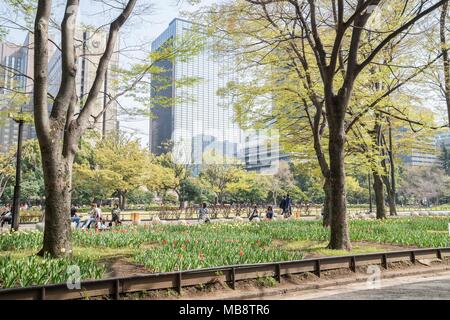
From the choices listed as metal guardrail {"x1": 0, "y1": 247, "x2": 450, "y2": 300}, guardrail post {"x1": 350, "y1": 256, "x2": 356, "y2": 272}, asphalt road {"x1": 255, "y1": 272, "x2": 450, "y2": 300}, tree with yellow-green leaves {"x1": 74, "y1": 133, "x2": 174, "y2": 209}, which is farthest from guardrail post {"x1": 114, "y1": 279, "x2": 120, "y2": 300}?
tree with yellow-green leaves {"x1": 74, "y1": 133, "x2": 174, "y2": 209}

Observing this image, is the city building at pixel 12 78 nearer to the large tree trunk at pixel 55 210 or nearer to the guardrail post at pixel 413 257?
the large tree trunk at pixel 55 210

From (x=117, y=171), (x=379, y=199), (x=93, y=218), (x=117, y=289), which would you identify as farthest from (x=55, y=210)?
(x=117, y=171)

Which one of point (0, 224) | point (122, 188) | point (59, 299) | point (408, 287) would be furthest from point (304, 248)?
point (122, 188)

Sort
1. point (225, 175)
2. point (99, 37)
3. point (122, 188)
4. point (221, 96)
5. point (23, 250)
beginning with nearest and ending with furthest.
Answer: point (23, 250)
point (99, 37)
point (221, 96)
point (122, 188)
point (225, 175)

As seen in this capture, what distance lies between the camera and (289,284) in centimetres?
763

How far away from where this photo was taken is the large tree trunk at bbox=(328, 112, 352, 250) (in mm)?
10852

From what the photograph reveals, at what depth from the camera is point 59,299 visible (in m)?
5.54

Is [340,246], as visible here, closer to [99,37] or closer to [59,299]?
[59,299]

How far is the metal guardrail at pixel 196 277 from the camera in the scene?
5459 mm

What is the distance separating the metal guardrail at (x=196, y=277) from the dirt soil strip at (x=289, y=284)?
9 cm

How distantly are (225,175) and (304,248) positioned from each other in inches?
1576

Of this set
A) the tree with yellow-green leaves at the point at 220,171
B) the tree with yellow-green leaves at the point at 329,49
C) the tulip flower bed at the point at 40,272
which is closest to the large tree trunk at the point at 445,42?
the tree with yellow-green leaves at the point at 329,49

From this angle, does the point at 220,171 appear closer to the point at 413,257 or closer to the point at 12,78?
the point at 12,78

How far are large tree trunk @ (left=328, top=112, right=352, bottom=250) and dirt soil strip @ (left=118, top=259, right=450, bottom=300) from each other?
166cm
